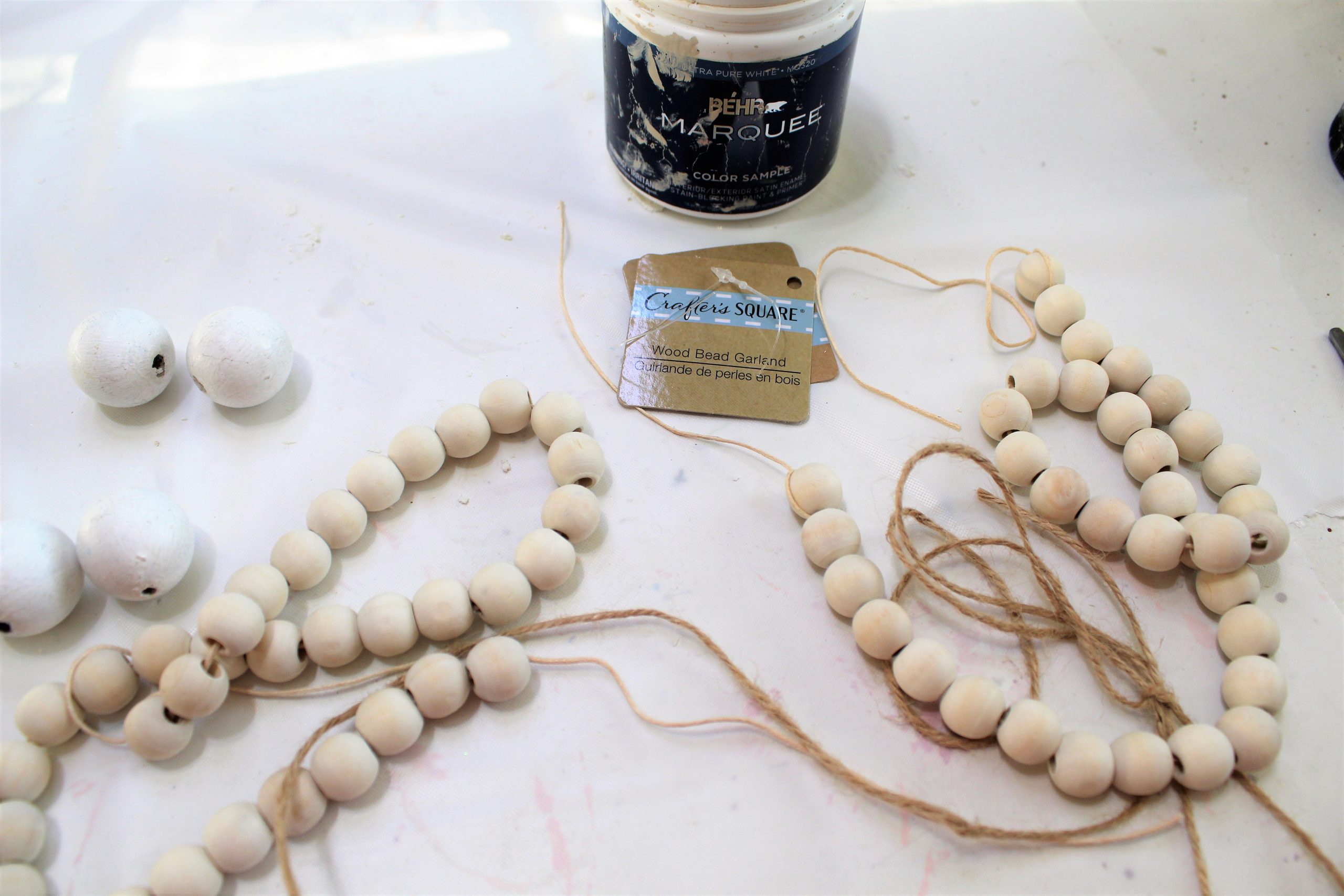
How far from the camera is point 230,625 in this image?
22.6 inches

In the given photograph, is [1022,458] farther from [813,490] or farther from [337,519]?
[337,519]

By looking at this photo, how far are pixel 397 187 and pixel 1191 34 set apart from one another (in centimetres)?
85

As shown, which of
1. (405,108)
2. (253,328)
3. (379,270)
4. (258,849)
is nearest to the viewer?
(258,849)

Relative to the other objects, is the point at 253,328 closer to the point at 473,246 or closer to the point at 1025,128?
the point at 473,246

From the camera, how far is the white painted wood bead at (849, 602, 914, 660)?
621 mm

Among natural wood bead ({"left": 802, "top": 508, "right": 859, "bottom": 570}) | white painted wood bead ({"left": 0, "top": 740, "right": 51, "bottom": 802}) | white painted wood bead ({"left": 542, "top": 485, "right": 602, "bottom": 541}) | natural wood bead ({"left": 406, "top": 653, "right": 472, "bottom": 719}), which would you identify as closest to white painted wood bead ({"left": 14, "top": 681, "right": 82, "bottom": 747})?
white painted wood bead ({"left": 0, "top": 740, "right": 51, "bottom": 802})

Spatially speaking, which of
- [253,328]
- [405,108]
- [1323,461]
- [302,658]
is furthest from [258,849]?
[1323,461]

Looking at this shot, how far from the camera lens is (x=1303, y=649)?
65cm

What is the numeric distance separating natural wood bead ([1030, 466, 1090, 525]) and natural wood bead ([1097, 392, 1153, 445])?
7 cm

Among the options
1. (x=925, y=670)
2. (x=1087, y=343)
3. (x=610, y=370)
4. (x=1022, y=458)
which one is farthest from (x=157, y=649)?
(x=1087, y=343)

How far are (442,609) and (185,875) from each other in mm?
206

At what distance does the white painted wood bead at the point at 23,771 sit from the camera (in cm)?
56

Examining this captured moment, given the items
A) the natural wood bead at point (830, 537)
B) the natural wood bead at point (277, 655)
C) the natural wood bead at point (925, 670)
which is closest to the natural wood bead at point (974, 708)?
the natural wood bead at point (925, 670)

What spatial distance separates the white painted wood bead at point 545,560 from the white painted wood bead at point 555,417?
0.09 metres
